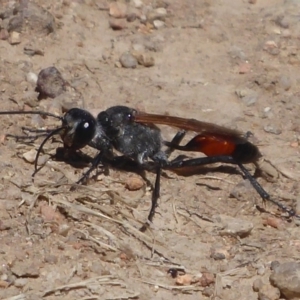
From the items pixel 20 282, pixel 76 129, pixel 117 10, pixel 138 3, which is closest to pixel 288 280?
pixel 20 282

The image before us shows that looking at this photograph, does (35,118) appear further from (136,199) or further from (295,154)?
(295,154)

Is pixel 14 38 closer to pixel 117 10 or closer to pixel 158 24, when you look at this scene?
pixel 117 10

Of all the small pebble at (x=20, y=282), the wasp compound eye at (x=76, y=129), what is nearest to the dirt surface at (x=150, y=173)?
the small pebble at (x=20, y=282)

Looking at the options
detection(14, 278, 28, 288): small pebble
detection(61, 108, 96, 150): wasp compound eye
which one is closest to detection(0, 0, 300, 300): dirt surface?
detection(14, 278, 28, 288): small pebble

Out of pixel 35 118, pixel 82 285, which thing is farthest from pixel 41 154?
pixel 82 285

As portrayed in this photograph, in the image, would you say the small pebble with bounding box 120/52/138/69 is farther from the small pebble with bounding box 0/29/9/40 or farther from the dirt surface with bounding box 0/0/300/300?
the small pebble with bounding box 0/29/9/40

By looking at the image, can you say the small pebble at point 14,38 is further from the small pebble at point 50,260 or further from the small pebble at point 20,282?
the small pebble at point 20,282
